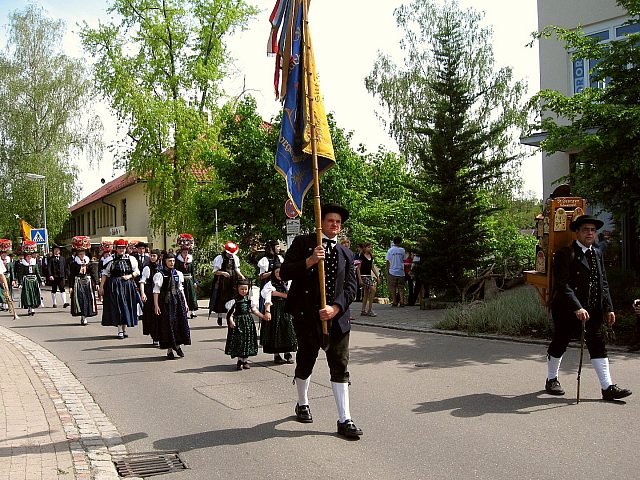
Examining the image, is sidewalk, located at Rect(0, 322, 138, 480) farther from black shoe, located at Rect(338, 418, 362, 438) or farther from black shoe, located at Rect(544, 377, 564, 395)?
black shoe, located at Rect(544, 377, 564, 395)

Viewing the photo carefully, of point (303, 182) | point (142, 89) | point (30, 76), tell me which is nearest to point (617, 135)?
point (303, 182)

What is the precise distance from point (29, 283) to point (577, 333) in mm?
17339

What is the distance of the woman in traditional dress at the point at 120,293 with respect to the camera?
44.4ft

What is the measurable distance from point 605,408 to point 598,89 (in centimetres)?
687

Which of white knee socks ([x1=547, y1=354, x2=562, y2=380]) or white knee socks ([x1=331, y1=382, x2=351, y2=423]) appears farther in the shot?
white knee socks ([x1=547, y1=354, x2=562, y2=380])

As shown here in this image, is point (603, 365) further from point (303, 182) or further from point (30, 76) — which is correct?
point (30, 76)

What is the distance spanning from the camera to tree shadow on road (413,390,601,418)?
6.63 metres

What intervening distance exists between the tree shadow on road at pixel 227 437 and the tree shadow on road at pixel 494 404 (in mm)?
1422

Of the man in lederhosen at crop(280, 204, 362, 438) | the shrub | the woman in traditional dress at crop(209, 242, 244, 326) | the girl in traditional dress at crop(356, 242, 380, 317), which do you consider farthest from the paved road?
the girl in traditional dress at crop(356, 242, 380, 317)

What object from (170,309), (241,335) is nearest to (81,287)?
(170,309)

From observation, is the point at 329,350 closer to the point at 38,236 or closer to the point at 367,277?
the point at 367,277

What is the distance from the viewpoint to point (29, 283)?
798 inches

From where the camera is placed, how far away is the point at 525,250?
19.3 metres

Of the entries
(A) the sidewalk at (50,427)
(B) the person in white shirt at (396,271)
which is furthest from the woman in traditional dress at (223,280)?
(B) the person in white shirt at (396,271)
